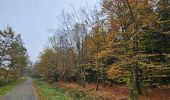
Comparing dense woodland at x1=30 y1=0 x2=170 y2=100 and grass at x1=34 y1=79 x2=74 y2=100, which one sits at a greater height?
dense woodland at x1=30 y1=0 x2=170 y2=100

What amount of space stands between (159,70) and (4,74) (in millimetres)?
41987

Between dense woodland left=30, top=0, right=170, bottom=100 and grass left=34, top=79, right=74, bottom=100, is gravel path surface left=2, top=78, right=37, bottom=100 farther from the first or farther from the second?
dense woodland left=30, top=0, right=170, bottom=100

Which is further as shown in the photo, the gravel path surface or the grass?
the gravel path surface

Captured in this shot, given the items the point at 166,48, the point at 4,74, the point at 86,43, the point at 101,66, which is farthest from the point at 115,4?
the point at 4,74

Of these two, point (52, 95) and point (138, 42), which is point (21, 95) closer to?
point (52, 95)

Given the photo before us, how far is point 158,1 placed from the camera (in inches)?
1028

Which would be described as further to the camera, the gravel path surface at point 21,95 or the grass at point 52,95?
the gravel path surface at point 21,95

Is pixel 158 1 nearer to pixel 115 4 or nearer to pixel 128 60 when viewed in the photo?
pixel 115 4

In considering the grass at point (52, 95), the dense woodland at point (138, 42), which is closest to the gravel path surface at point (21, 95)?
the grass at point (52, 95)

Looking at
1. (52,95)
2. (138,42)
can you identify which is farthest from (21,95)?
(138,42)

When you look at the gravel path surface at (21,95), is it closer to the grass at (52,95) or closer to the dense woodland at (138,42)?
the grass at (52,95)

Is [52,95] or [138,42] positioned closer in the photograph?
[138,42]

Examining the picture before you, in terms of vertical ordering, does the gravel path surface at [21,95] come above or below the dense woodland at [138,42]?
below

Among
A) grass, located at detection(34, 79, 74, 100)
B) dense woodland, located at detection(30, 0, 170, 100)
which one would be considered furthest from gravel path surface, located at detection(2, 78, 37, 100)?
dense woodland, located at detection(30, 0, 170, 100)
